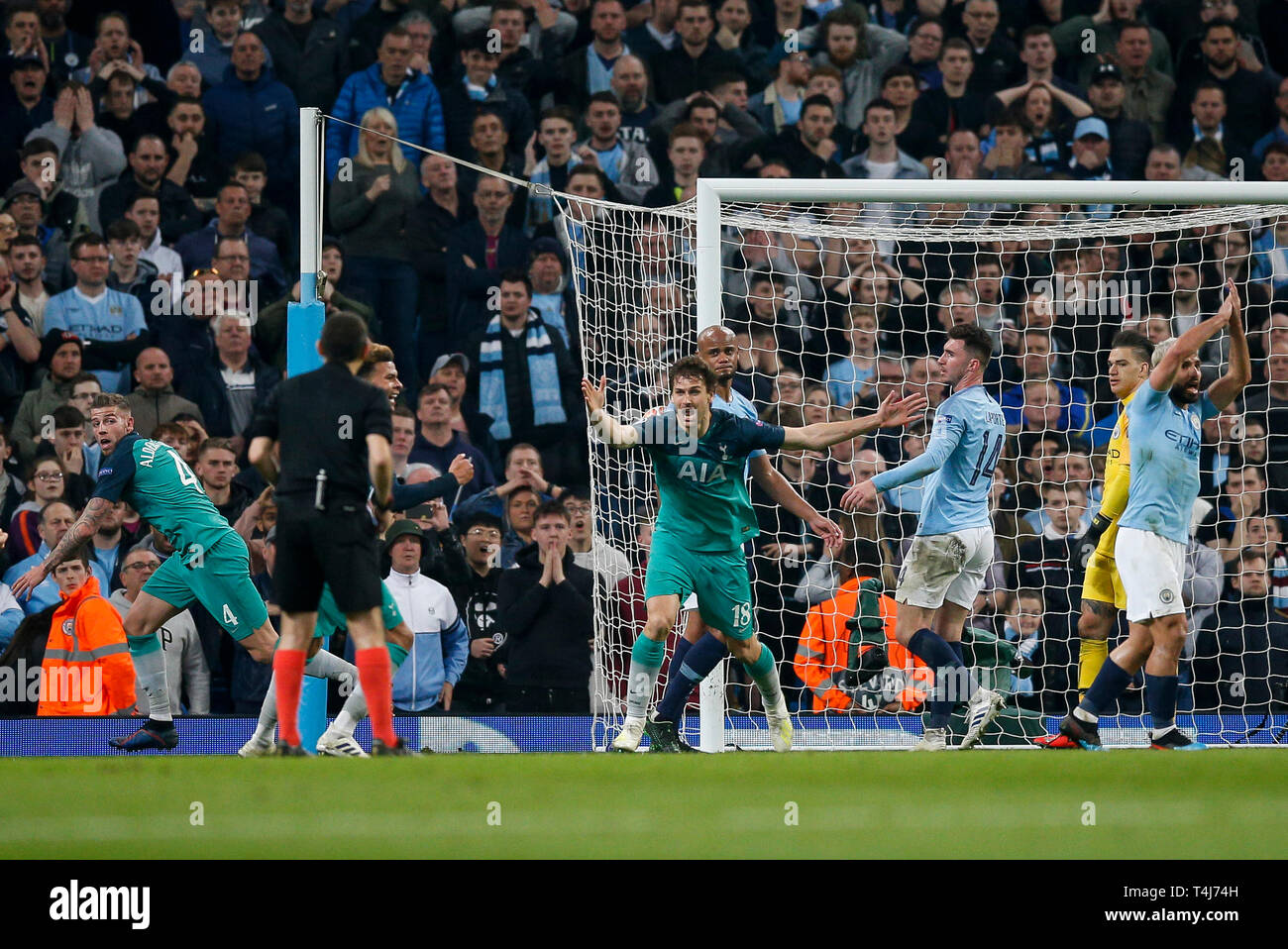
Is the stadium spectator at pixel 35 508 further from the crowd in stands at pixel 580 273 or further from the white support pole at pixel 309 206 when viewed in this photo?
the white support pole at pixel 309 206

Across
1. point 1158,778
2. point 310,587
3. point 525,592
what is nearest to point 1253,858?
point 1158,778

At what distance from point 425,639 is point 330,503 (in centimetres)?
342

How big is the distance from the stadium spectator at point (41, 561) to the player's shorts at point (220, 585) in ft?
6.71

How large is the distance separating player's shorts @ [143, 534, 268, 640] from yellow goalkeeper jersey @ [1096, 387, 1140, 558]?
4089 millimetres

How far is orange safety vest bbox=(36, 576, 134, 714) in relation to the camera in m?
8.38

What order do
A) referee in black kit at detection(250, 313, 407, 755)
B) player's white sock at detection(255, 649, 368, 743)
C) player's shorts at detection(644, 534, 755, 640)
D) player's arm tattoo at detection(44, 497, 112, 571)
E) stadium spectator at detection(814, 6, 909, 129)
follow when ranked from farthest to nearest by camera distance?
stadium spectator at detection(814, 6, 909, 129) → player's arm tattoo at detection(44, 497, 112, 571) → player's shorts at detection(644, 534, 755, 640) → player's white sock at detection(255, 649, 368, 743) → referee in black kit at detection(250, 313, 407, 755)

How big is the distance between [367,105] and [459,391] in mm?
2403

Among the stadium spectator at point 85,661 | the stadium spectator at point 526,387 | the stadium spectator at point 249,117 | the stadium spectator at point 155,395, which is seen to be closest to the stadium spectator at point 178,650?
the stadium spectator at point 85,661

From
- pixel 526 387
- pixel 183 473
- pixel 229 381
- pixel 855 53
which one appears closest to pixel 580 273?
pixel 526 387

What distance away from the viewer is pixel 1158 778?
5430 millimetres

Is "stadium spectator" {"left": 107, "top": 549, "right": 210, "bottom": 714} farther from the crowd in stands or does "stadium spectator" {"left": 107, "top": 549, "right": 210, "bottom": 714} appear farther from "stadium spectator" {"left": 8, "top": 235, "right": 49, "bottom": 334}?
"stadium spectator" {"left": 8, "top": 235, "right": 49, "bottom": 334}

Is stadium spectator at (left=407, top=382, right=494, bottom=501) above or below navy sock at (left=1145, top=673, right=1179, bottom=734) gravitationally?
above

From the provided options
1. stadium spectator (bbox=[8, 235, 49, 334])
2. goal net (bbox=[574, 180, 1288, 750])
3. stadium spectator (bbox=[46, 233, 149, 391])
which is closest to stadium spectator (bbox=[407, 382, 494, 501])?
goal net (bbox=[574, 180, 1288, 750])

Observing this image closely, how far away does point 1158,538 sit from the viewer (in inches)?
274
